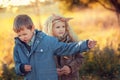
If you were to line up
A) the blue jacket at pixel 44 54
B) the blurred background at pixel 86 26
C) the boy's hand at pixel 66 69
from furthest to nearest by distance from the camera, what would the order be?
the blurred background at pixel 86 26, the boy's hand at pixel 66 69, the blue jacket at pixel 44 54

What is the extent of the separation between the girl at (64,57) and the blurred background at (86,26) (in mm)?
3248

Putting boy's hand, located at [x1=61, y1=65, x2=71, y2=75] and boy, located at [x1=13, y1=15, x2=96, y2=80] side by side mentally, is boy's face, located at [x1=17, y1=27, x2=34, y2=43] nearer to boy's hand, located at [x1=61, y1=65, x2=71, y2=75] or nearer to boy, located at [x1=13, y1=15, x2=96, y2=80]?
boy, located at [x1=13, y1=15, x2=96, y2=80]

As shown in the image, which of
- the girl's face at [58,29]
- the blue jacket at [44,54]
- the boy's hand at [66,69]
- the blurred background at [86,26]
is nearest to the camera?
the blue jacket at [44,54]

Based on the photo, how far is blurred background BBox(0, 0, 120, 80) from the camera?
8.47m

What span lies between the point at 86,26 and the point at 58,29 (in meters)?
3.91

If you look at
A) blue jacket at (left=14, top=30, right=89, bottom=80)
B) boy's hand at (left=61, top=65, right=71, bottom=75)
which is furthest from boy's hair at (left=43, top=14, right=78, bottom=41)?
blue jacket at (left=14, top=30, right=89, bottom=80)

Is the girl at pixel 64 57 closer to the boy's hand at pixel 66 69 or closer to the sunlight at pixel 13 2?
the boy's hand at pixel 66 69

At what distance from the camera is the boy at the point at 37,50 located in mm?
4523

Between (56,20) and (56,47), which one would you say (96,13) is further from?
(56,47)

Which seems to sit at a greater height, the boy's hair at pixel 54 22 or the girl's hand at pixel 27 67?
the boy's hair at pixel 54 22

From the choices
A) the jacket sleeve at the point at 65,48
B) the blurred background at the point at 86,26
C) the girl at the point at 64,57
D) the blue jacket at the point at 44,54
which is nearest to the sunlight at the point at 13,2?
the blurred background at the point at 86,26

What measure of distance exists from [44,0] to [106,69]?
1.66 m

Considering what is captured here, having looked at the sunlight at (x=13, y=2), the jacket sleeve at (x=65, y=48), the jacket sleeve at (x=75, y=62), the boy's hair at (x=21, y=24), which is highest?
the sunlight at (x=13, y=2)

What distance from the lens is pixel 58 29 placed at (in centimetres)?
512
